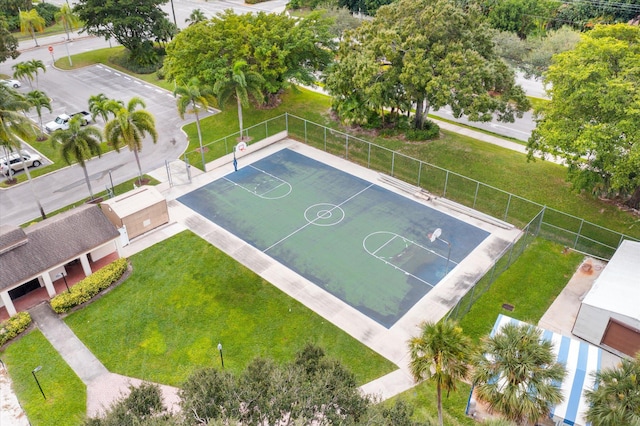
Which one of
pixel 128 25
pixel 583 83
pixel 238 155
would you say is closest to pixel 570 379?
pixel 583 83

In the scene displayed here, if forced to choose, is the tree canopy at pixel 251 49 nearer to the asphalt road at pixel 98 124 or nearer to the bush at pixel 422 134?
the asphalt road at pixel 98 124

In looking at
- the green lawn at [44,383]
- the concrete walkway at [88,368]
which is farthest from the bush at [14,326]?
the concrete walkway at [88,368]

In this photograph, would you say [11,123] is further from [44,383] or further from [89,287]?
[44,383]

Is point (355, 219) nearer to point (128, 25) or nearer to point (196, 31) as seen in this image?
point (196, 31)

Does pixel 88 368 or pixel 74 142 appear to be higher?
pixel 74 142

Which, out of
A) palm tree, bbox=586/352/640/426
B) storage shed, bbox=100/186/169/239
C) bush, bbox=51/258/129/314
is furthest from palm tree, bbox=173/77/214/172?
palm tree, bbox=586/352/640/426

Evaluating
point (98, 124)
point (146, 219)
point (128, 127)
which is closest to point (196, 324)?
point (146, 219)
